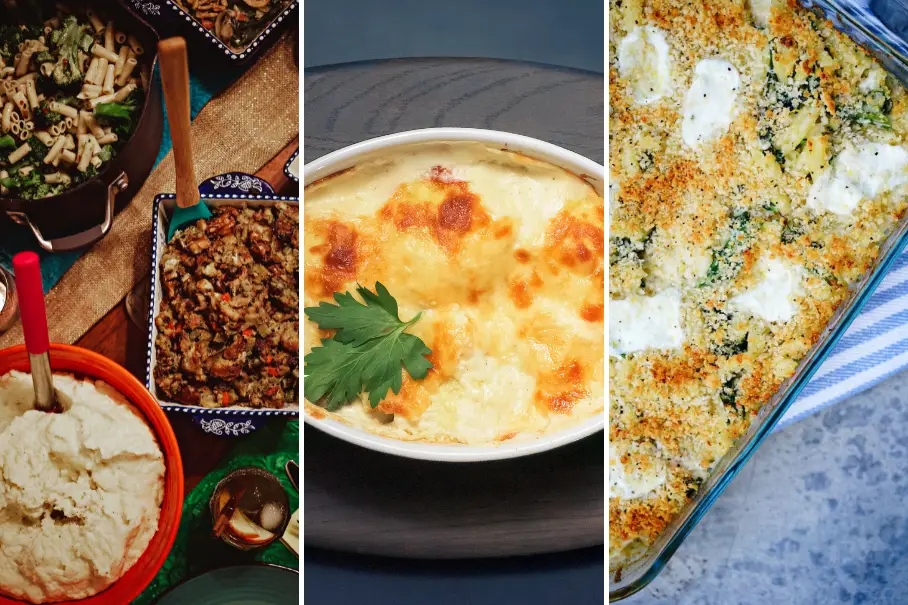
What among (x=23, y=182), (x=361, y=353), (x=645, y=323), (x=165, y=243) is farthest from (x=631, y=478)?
(x=23, y=182)

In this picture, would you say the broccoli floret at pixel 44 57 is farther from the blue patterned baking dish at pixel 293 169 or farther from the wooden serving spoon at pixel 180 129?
the blue patterned baking dish at pixel 293 169

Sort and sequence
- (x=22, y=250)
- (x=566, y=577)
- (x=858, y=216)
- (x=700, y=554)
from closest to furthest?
(x=22, y=250), (x=566, y=577), (x=858, y=216), (x=700, y=554)

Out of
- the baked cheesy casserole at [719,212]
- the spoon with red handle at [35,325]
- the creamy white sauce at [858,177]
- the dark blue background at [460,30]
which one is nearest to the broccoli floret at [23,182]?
the spoon with red handle at [35,325]

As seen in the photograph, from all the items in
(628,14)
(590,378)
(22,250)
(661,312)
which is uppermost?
(628,14)

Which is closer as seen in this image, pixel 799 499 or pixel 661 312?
pixel 661 312

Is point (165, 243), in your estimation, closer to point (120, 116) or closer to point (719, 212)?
point (120, 116)

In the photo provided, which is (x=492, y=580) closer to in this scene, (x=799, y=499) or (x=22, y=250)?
(x=799, y=499)

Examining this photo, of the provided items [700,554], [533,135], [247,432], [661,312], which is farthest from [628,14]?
[700,554]
